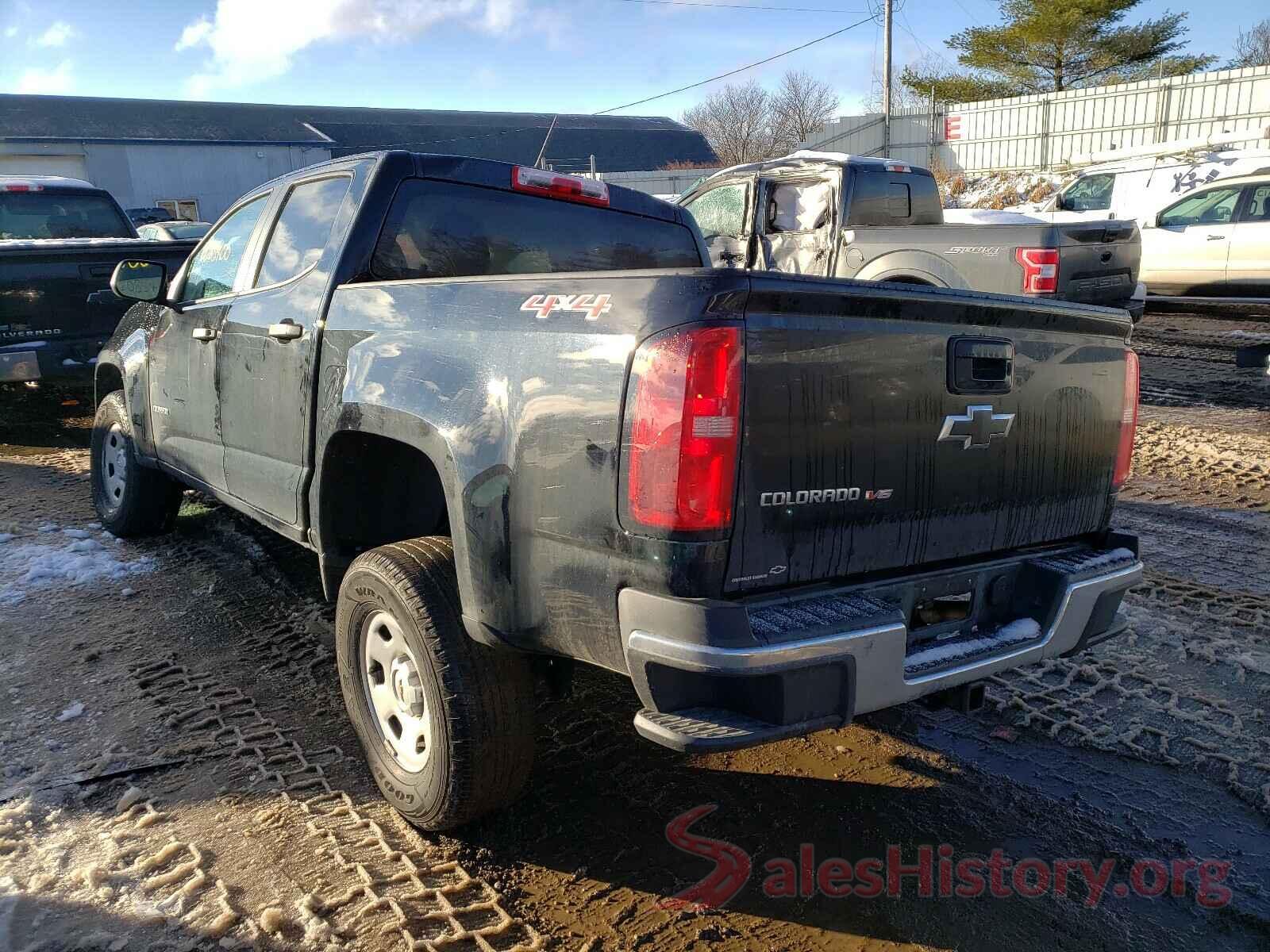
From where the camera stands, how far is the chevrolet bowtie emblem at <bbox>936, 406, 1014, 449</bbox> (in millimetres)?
2516

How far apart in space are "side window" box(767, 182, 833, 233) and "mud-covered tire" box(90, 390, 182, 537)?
5.99 metres

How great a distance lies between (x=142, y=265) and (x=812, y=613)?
12.3 ft

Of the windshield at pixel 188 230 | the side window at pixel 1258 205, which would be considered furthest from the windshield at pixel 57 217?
the side window at pixel 1258 205

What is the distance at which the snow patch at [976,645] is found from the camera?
2438 mm

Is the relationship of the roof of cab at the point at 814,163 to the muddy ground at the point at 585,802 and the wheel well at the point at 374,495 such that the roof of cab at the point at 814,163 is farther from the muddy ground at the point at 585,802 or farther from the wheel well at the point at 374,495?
the wheel well at the point at 374,495

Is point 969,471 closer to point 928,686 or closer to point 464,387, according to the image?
point 928,686

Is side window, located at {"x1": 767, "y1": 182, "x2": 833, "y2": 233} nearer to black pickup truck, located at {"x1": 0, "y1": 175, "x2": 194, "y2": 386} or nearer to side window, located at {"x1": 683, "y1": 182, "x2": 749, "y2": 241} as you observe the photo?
side window, located at {"x1": 683, "y1": 182, "x2": 749, "y2": 241}

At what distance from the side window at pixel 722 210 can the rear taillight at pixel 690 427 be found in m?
7.45

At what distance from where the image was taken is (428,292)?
2805 mm

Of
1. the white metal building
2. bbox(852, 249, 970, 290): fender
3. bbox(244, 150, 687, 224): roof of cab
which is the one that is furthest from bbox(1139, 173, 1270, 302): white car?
the white metal building

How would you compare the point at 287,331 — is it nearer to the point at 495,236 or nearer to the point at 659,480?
the point at 495,236

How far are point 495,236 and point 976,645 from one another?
2.29 meters

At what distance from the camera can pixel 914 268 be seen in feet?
27.8

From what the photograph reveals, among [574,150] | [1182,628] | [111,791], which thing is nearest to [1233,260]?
[1182,628]
